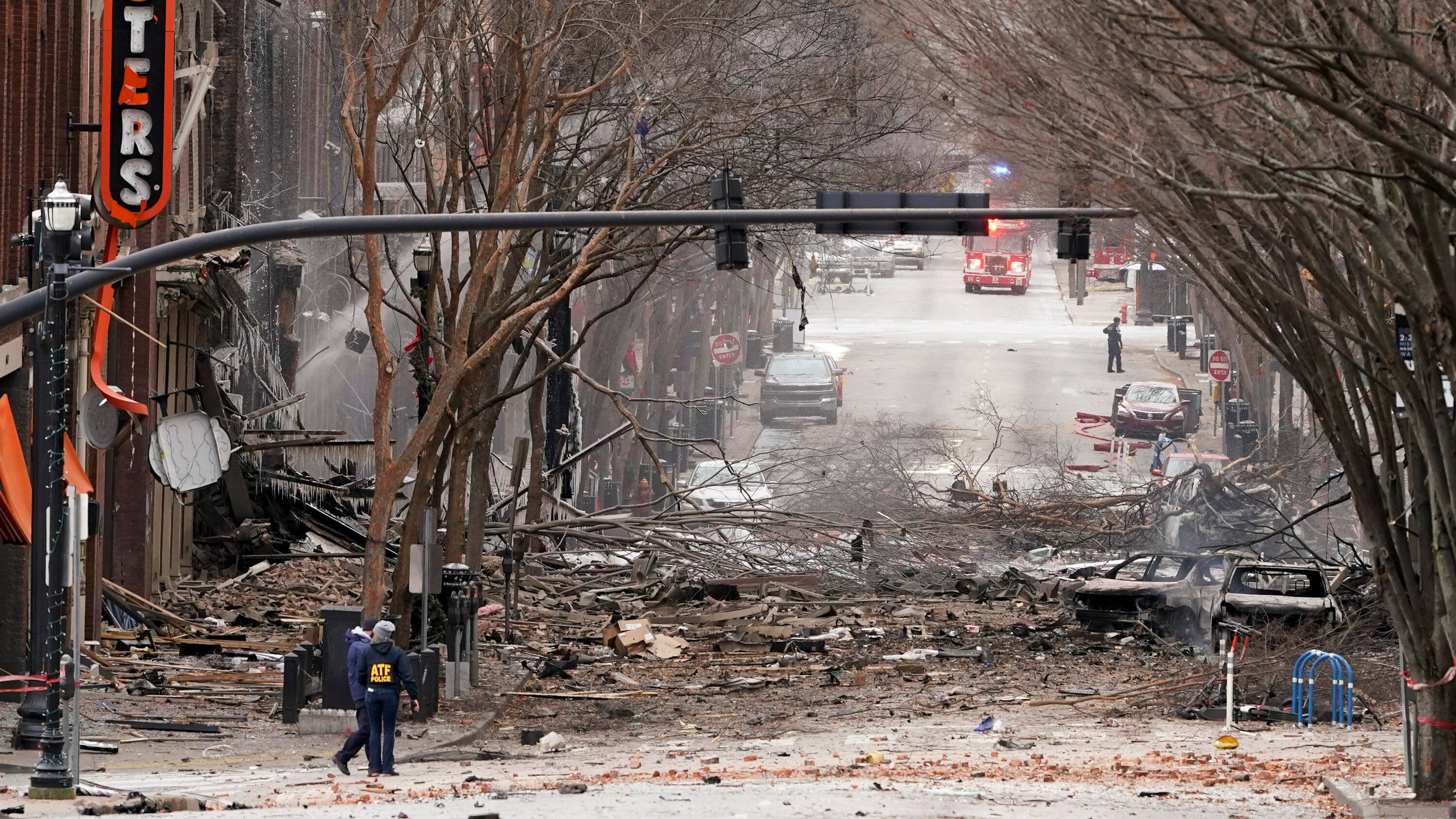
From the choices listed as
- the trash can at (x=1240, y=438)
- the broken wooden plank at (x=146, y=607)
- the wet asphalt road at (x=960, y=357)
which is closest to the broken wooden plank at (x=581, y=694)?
the broken wooden plank at (x=146, y=607)

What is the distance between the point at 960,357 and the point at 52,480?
53468 mm

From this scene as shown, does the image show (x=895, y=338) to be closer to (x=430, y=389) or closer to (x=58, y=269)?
(x=430, y=389)

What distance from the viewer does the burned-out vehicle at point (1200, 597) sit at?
855 inches

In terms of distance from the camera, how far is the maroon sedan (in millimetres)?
53469

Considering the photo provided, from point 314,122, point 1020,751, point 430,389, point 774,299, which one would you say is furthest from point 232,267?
point 774,299

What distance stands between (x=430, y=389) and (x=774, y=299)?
5347cm

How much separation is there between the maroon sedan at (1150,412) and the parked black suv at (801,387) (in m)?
8.93

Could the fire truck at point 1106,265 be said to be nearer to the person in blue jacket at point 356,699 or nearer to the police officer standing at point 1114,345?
the police officer standing at point 1114,345

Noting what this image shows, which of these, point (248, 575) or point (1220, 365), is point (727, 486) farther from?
point (1220, 365)

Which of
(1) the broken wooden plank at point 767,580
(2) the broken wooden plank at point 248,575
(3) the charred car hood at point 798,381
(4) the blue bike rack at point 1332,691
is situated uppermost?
(3) the charred car hood at point 798,381

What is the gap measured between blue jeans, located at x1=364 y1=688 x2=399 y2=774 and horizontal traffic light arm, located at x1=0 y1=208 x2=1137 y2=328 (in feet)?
12.6

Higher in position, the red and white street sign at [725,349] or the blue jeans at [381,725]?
the red and white street sign at [725,349]

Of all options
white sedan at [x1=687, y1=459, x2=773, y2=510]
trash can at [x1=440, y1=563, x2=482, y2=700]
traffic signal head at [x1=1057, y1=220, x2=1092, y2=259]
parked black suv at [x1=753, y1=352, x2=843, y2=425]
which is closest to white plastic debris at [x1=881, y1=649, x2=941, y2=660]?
white sedan at [x1=687, y1=459, x2=773, y2=510]

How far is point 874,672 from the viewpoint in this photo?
2222 centimetres
